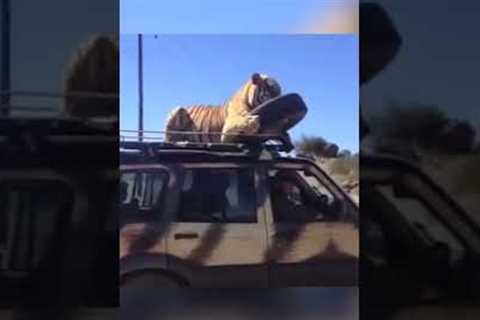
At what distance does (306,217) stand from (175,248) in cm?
44

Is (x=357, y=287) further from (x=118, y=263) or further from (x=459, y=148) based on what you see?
(x=118, y=263)

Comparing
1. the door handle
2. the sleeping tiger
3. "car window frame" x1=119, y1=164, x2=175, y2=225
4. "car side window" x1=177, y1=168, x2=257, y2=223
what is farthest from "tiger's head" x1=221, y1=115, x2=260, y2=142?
the door handle

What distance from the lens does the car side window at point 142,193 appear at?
2.90 m

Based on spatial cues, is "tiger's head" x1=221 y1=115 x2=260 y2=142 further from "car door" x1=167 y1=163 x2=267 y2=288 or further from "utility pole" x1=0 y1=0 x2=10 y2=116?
"utility pole" x1=0 y1=0 x2=10 y2=116

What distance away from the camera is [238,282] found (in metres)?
2.96

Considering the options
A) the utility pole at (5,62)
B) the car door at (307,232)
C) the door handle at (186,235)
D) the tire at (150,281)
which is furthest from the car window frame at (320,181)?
the utility pole at (5,62)

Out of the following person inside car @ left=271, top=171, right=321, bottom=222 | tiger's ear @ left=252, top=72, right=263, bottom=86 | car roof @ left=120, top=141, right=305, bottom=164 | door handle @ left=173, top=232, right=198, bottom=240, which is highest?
tiger's ear @ left=252, top=72, right=263, bottom=86

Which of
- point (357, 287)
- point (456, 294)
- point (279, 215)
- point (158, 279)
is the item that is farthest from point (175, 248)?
point (456, 294)

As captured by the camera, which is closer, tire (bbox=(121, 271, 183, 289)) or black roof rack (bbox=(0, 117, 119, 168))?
black roof rack (bbox=(0, 117, 119, 168))

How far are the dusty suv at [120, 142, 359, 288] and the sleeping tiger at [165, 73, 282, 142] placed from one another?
A: 0.04 metres

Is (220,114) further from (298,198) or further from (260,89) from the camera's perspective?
(298,198)

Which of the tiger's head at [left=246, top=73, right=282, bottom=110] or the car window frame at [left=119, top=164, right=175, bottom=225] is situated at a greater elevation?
the tiger's head at [left=246, top=73, right=282, bottom=110]

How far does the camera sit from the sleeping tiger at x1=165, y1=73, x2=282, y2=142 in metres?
→ 2.93

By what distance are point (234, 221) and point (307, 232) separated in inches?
9.5
